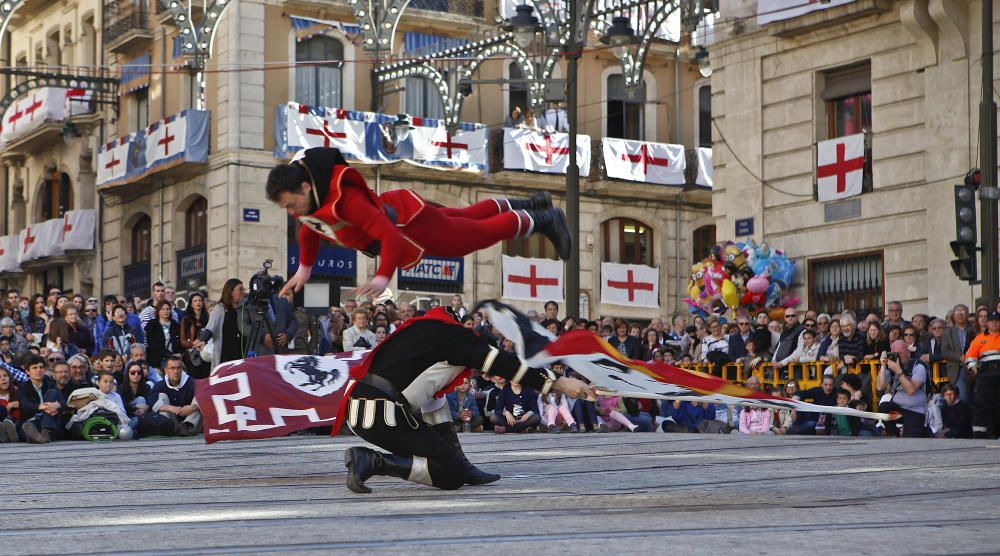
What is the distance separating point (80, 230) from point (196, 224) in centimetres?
570

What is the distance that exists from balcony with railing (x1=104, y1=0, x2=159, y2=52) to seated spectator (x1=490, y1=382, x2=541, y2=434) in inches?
917

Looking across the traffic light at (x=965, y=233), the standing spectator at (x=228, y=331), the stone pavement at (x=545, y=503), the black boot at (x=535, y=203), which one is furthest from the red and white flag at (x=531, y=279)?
the black boot at (x=535, y=203)

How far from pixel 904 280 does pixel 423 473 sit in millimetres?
17744

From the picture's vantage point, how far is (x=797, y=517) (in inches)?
294

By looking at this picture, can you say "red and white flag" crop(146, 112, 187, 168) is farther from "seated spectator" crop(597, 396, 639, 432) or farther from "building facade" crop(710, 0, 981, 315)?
"seated spectator" crop(597, 396, 639, 432)

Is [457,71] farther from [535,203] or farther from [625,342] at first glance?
[535,203]

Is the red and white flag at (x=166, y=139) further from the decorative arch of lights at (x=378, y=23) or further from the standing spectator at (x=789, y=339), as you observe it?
the standing spectator at (x=789, y=339)

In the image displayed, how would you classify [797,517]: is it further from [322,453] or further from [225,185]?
[225,185]

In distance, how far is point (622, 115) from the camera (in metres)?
43.7

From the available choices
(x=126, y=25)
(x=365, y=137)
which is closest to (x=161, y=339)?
(x=365, y=137)

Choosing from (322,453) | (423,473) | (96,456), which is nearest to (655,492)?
(423,473)

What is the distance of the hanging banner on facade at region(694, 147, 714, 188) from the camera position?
141 feet

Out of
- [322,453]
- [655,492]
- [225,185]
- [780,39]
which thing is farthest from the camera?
[225,185]

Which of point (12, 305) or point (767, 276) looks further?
point (767, 276)
